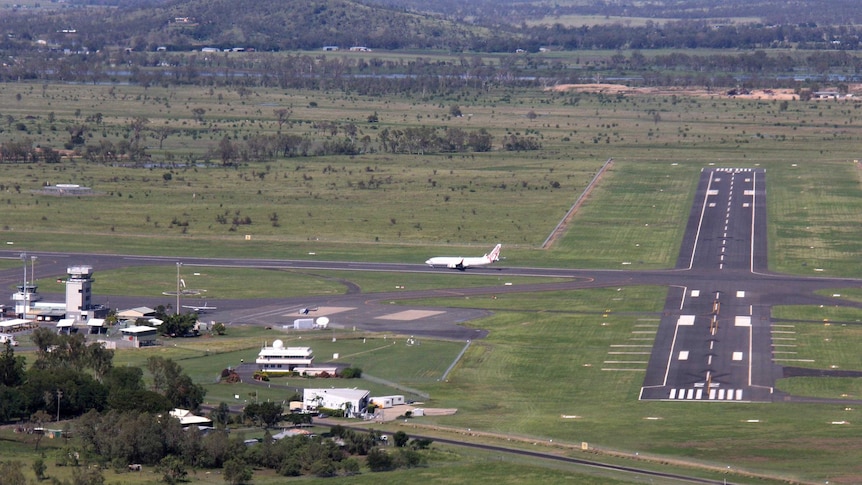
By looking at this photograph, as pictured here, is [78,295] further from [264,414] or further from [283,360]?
A: [264,414]

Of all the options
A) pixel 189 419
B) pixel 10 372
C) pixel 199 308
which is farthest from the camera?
pixel 199 308

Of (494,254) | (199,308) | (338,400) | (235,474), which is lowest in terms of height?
(199,308)

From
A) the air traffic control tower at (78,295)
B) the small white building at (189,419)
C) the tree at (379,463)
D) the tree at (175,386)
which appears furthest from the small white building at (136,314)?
the tree at (379,463)

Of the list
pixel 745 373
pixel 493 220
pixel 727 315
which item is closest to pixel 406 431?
pixel 745 373

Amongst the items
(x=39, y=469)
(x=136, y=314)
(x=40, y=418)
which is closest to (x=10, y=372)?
(x=40, y=418)

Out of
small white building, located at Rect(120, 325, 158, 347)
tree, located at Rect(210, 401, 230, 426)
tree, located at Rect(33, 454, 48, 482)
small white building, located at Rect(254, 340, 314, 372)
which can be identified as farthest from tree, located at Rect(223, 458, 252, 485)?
small white building, located at Rect(120, 325, 158, 347)

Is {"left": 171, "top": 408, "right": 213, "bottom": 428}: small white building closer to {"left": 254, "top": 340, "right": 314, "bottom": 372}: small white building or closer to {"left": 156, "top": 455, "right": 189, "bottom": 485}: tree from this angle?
{"left": 156, "top": 455, "right": 189, "bottom": 485}: tree
